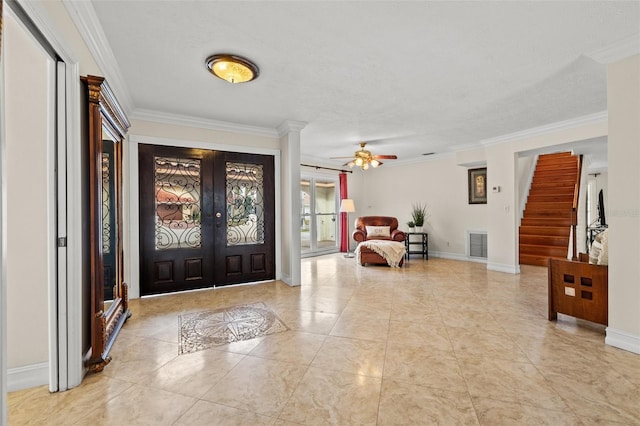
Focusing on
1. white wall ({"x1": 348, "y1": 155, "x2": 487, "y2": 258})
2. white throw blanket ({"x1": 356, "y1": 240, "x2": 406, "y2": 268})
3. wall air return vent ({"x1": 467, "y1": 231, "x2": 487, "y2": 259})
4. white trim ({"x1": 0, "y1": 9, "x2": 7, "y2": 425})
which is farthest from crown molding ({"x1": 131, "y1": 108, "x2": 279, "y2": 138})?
wall air return vent ({"x1": 467, "y1": 231, "x2": 487, "y2": 259})

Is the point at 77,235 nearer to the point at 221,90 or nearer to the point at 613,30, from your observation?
the point at 221,90

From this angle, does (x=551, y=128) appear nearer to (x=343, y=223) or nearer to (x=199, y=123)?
(x=343, y=223)

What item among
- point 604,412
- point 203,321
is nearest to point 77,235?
point 203,321

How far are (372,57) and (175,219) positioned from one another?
332 centimetres

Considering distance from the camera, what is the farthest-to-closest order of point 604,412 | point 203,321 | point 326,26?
1. point 203,321
2. point 326,26
3. point 604,412

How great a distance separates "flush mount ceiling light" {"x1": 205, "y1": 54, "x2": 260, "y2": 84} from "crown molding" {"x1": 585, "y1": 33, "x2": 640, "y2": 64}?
3.00 m

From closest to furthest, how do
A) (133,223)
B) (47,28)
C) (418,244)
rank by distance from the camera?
(47,28) < (133,223) < (418,244)

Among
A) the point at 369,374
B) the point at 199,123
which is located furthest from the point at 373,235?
the point at 369,374

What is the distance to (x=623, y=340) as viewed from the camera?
2379 mm

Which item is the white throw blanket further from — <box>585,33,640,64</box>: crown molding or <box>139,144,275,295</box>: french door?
<box>585,33,640,64</box>: crown molding

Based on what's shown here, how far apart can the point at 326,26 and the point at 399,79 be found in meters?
1.17

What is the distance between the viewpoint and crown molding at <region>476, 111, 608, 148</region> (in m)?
4.06

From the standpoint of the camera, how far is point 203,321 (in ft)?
10.1

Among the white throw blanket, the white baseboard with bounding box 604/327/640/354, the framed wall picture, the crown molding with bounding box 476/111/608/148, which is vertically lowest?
the white baseboard with bounding box 604/327/640/354
